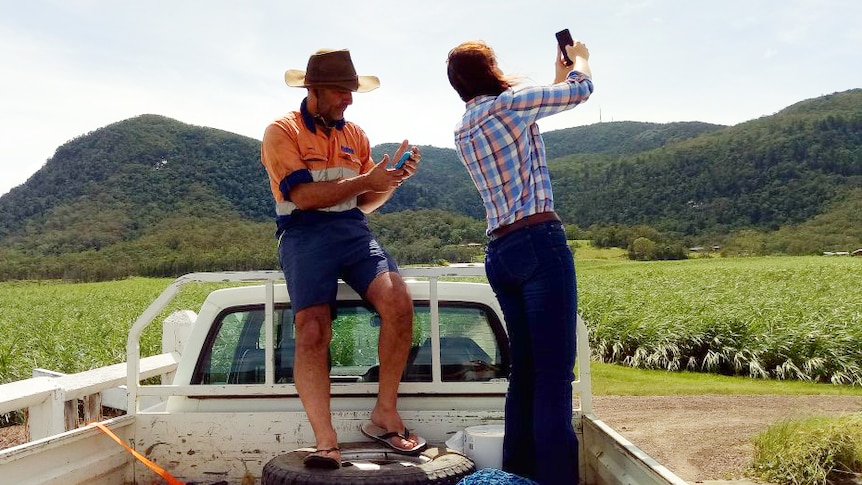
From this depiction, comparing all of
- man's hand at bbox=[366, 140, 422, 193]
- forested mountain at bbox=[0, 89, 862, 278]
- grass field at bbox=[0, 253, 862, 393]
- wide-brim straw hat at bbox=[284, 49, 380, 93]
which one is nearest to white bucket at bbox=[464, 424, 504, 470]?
man's hand at bbox=[366, 140, 422, 193]

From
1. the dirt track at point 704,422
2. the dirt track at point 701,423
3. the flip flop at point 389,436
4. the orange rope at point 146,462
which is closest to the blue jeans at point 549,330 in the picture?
the flip flop at point 389,436

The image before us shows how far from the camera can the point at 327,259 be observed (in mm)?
3363

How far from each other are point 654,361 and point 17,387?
484 inches

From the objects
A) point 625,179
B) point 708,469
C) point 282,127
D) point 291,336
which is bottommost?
point 708,469

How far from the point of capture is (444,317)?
3.82 meters

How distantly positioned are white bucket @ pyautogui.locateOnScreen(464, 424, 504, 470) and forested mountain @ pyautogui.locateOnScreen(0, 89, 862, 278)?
7245 cm

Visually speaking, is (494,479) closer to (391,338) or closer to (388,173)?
(391,338)

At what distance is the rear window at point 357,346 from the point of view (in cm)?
368

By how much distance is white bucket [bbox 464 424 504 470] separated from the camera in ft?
9.92

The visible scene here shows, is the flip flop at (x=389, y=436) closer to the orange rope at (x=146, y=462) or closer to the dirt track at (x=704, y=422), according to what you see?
the orange rope at (x=146, y=462)

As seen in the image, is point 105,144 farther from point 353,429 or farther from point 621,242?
point 353,429

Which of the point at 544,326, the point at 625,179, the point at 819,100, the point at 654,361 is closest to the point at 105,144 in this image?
the point at 625,179

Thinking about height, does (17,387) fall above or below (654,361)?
above

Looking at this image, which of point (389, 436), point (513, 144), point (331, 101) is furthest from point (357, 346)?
point (513, 144)
